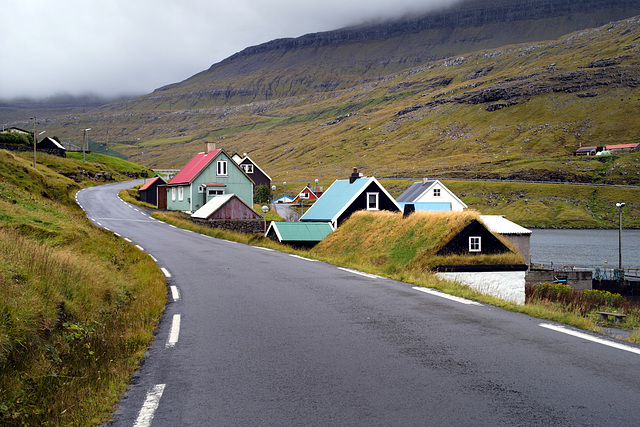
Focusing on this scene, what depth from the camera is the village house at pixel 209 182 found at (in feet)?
215

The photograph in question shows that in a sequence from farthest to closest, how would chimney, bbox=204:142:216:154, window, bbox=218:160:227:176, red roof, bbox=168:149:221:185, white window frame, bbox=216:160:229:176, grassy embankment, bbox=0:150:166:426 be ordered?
chimney, bbox=204:142:216:154 → window, bbox=218:160:227:176 → white window frame, bbox=216:160:229:176 → red roof, bbox=168:149:221:185 → grassy embankment, bbox=0:150:166:426

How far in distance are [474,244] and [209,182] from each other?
156ft

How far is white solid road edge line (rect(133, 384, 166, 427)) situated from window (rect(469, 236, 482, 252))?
19.6 m

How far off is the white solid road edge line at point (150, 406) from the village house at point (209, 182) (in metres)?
60.1

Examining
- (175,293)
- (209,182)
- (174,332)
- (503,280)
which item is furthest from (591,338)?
(209,182)

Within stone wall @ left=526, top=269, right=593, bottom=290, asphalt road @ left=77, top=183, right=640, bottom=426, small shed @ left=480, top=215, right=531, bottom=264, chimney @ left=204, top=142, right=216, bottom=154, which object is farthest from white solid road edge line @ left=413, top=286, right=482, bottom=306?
chimney @ left=204, top=142, right=216, bottom=154

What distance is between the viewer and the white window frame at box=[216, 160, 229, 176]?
67062 mm

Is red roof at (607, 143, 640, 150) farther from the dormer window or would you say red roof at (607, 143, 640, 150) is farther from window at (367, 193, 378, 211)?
window at (367, 193, 378, 211)

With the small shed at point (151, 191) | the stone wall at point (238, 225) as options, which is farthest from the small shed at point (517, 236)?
the small shed at point (151, 191)

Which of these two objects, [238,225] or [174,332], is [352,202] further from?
[174,332]

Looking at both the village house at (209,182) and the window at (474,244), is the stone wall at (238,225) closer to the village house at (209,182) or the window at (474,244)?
the village house at (209,182)

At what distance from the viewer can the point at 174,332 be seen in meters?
8.81

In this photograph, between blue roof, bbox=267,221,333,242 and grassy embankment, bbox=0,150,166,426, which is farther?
blue roof, bbox=267,221,333,242

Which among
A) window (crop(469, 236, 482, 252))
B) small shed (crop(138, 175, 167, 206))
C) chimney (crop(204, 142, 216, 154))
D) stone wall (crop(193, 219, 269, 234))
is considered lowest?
window (crop(469, 236, 482, 252))
